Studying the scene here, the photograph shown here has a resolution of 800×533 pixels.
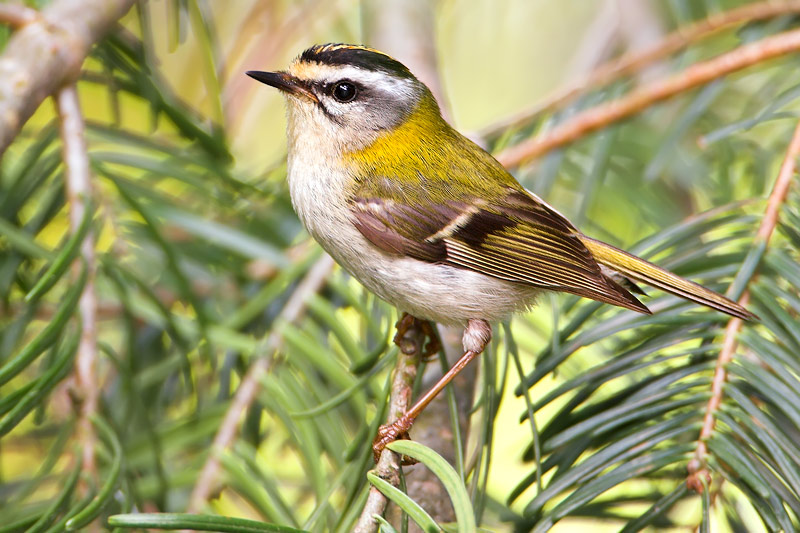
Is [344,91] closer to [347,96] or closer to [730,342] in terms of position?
[347,96]

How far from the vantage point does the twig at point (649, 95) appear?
1.28m

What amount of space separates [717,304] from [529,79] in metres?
1.74

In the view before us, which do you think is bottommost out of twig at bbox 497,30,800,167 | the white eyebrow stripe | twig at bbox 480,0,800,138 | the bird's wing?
the bird's wing

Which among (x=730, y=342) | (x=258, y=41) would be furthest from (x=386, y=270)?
(x=258, y=41)

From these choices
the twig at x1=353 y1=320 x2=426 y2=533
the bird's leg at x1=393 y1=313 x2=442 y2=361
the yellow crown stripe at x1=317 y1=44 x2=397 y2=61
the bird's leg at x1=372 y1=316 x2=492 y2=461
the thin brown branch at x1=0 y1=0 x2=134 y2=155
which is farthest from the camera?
the yellow crown stripe at x1=317 y1=44 x2=397 y2=61

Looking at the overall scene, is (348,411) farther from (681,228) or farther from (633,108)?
(633,108)

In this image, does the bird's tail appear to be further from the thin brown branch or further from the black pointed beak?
the thin brown branch

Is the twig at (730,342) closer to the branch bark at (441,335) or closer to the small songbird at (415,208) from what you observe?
the small songbird at (415,208)

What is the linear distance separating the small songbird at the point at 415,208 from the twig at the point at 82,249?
13.2 inches

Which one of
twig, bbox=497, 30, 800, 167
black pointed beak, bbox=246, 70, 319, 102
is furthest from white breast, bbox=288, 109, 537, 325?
twig, bbox=497, 30, 800, 167

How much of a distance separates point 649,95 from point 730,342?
2.00 feet

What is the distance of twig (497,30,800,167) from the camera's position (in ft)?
4.20

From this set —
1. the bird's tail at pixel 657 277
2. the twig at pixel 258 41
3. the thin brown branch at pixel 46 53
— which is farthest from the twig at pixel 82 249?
the bird's tail at pixel 657 277

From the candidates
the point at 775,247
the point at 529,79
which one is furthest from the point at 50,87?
the point at 529,79
